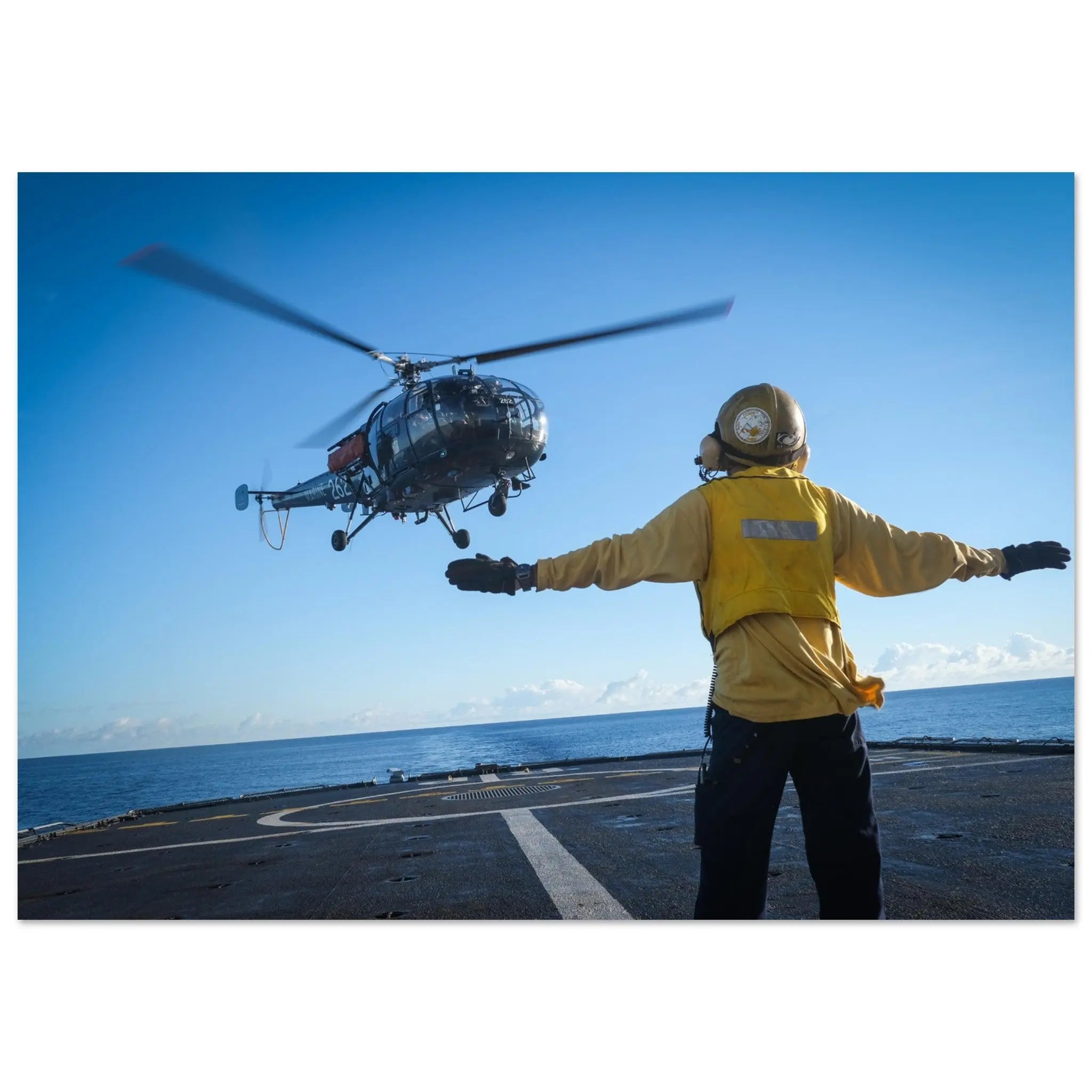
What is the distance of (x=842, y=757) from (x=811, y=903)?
1916mm

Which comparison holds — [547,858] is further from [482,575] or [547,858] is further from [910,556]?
[910,556]

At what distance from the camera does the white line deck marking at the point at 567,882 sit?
4699mm

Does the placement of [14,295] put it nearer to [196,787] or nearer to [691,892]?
[691,892]

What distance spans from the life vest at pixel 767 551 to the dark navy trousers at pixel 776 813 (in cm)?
44

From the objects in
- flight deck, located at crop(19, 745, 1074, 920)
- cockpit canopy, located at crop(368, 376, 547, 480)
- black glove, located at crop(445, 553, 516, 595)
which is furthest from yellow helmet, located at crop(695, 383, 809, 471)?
cockpit canopy, located at crop(368, 376, 547, 480)

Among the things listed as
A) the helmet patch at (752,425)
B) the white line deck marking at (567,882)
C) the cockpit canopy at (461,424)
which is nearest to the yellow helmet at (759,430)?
the helmet patch at (752,425)

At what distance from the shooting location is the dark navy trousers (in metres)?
2.88

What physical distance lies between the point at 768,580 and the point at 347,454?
11.8 meters

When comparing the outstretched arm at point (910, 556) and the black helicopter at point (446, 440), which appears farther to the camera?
the black helicopter at point (446, 440)

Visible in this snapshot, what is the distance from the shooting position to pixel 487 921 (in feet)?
15.8

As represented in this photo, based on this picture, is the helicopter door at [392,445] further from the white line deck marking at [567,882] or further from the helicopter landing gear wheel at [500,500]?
the white line deck marking at [567,882]

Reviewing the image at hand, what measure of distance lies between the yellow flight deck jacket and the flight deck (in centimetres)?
193

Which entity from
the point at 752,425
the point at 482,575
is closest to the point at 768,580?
the point at 752,425

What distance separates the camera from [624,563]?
3133 mm
